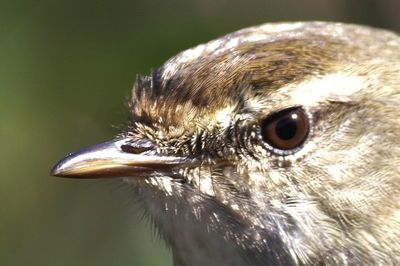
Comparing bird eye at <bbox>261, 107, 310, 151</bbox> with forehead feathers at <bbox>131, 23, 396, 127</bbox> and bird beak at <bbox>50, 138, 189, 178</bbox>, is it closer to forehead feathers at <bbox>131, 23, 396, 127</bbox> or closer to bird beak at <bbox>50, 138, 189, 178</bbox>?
forehead feathers at <bbox>131, 23, 396, 127</bbox>

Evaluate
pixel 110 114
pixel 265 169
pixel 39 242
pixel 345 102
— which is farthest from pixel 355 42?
pixel 39 242

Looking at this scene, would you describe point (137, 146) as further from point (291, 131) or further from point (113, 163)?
point (291, 131)

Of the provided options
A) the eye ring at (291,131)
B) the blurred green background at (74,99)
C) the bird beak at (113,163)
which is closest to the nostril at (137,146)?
the bird beak at (113,163)

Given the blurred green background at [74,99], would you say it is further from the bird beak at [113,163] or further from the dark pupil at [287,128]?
the dark pupil at [287,128]

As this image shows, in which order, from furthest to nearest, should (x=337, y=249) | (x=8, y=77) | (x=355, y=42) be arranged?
(x=8, y=77)
(x=355, y=42)
(x=337, y=249)

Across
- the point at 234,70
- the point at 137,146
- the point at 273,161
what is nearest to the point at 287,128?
the point at 273,161

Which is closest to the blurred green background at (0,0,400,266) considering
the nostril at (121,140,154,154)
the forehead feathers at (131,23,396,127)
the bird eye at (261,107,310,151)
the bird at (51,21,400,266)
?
the forehead feathers at (131,23,396,127)

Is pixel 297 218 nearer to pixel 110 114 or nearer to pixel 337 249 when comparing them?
pixel 337 249

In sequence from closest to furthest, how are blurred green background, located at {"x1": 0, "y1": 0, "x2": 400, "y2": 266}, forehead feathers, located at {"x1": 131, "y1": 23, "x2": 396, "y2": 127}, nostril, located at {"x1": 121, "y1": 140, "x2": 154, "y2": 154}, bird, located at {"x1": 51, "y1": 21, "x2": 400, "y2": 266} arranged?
bird, located at {"x1": 51, "y1": 21, "x2": 400, "y2": 266}
forehead feathers, located at {"x1": 131, "y1": 23, "x2": 396, "y2": 127}
nostril, located at {"x1": 121, "y1": 140, "x2": 154, "y2": 154}
blurred green background, located at {"x1": 0, "y1": 0, "x2": 400, "y2": 266}
